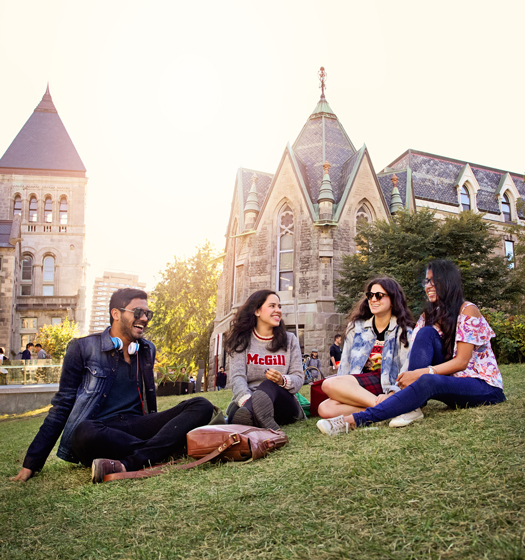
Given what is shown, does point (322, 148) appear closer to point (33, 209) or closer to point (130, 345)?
point (130, 345)

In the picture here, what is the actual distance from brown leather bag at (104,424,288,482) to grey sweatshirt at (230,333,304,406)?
1393 millimetres

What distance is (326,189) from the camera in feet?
76.2

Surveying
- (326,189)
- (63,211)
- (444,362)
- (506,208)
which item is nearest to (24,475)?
(444,362)

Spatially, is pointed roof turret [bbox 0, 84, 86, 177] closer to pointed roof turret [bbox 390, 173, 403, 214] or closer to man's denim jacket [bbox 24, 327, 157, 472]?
pointed roof turret [bbox 390, 173, 403, 214]

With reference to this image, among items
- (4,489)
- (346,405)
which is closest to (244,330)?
(346,405)

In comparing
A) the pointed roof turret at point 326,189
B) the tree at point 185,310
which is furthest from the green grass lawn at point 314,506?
the tree at point 185,310

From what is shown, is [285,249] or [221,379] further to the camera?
[221,379]

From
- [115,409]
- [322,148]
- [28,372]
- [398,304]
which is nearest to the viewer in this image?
[115,409]

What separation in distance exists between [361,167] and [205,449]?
861 inches

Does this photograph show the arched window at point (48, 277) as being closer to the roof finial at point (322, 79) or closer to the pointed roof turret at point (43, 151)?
the pointed roof turret at point (43, 151)

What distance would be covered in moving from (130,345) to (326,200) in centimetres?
1912

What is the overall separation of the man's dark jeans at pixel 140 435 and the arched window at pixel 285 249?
732 inches

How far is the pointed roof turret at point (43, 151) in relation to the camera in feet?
214

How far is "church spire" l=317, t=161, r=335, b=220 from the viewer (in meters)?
22.8
